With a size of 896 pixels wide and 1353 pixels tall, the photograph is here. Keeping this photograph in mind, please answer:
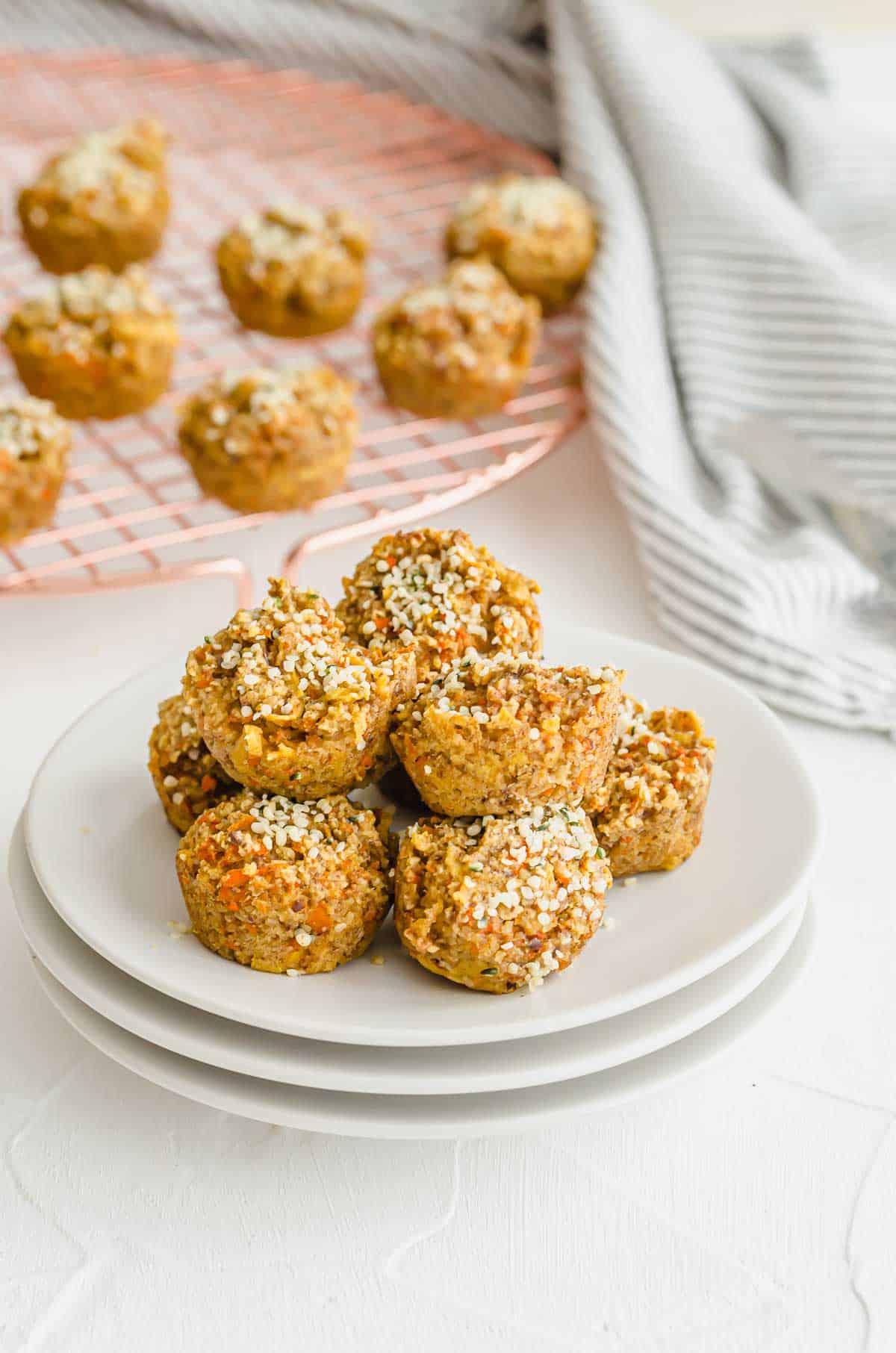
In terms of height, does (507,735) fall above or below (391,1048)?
above

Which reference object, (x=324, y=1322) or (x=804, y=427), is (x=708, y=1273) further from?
(x=804, y=427)

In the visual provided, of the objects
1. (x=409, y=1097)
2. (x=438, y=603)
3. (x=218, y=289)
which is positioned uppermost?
(x=438, y=603)

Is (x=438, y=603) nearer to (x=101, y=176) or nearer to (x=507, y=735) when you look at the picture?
(x=507, y=735)

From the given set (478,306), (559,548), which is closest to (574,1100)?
(559,548)

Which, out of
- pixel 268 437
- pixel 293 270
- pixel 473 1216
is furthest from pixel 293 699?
pixel 293 270

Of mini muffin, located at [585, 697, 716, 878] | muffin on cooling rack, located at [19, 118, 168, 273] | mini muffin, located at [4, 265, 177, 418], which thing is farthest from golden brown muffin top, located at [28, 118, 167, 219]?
mini muffin, located at [585, 697, 716, 878]
